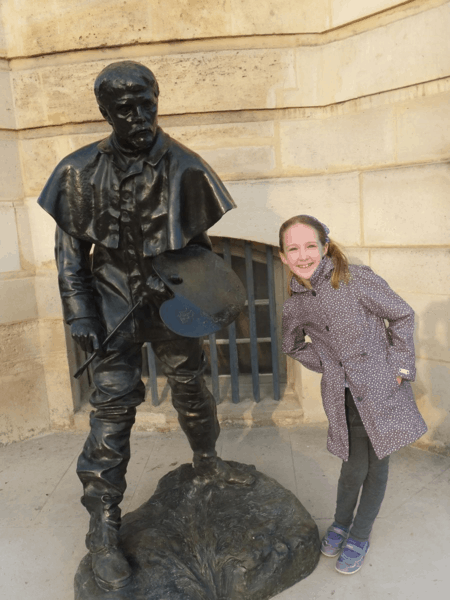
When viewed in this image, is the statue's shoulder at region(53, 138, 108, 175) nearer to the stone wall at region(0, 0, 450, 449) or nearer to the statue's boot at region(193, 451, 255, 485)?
the statue's boot at region(193, 451, 255, 485)

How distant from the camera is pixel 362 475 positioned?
2566 millimetres

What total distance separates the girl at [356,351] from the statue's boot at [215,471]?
2.11 feet

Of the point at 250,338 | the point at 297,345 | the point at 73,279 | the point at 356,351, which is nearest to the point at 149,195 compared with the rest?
the point at 73,279

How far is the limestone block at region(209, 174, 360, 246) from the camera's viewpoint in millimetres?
3934

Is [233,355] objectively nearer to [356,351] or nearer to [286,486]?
[286,486]

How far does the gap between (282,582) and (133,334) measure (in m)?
1.30

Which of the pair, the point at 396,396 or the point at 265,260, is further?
the point at 265,260

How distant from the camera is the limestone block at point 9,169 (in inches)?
159

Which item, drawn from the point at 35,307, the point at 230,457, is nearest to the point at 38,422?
the point at 35,307

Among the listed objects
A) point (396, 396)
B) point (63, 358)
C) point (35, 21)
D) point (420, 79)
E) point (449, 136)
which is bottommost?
point (63, 358)

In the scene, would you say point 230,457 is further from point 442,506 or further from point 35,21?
point 35,21

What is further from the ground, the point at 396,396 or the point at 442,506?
the point at 396,396

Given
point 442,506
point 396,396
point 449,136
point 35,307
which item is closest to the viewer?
point 396,396

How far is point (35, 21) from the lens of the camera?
3930mm
